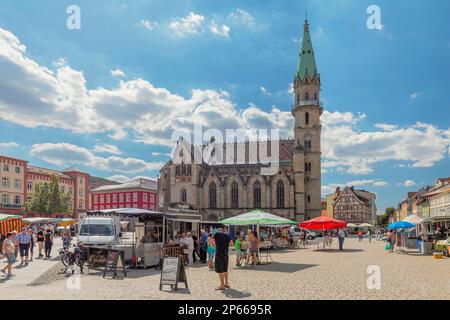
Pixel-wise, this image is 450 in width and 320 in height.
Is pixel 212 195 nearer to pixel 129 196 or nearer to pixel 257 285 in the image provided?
pixel 129 196

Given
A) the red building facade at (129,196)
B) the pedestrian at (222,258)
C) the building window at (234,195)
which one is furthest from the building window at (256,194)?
the pedestrian at (222,258)

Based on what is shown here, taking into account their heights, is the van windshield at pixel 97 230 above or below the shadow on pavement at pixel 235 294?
above

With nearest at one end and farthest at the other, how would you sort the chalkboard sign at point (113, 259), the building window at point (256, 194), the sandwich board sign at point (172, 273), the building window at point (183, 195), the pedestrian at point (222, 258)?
the sandwich board sign at point (172, 273) → the pedestrian at point (222, 258) → the chalkboard sign at point (113, 259) → the building window at point (256, 194) → the building window at point (183, 195)

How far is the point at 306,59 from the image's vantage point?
7931 cm

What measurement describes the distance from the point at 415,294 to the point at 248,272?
7320 mm

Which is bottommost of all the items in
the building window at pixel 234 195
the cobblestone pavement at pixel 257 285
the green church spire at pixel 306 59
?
the cobblestone pavement at pixel 257 285

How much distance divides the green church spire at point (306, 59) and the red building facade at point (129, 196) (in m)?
39.7

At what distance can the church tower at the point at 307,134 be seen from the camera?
7338cm

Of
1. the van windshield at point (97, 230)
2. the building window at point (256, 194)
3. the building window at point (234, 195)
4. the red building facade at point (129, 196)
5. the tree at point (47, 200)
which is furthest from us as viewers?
the red building facade at point (129, 196)

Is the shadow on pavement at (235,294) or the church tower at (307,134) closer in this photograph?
the shadow on pavement at (235,294)

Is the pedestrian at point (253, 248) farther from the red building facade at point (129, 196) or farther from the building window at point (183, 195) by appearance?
the red building facade at point (129, 196)

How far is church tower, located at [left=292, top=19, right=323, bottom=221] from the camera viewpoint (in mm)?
73375

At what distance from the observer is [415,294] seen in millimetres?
11547
